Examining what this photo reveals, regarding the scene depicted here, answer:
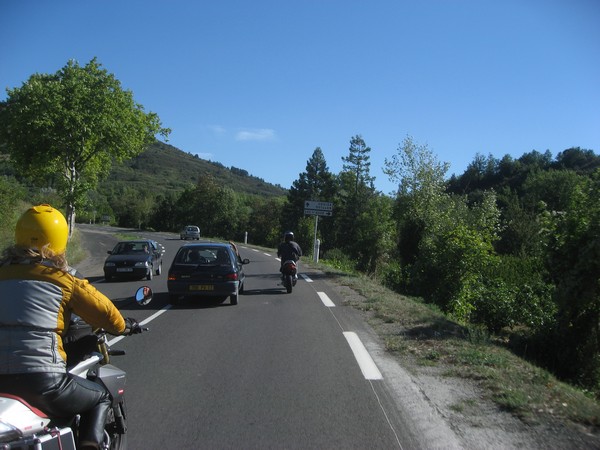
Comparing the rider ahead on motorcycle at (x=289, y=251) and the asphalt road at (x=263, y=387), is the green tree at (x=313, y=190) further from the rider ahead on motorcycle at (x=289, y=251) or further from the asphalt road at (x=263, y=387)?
the asphalt road at (x=263, y=387)

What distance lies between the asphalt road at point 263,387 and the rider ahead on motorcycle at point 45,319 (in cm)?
134

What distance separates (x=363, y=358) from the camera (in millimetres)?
6996

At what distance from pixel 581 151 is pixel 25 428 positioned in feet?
352

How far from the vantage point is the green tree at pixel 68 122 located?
76.9 ft

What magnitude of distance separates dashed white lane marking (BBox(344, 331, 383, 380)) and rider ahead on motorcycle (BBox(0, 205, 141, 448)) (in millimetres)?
3765

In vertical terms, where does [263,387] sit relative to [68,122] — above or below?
below

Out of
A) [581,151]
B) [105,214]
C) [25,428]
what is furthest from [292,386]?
[105,214]

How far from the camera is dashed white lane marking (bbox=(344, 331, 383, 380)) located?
241 inches

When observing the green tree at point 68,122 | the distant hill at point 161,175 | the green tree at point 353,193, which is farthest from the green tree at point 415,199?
the distant hill at point 161,175

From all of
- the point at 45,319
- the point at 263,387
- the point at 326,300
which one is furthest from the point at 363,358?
the point at 326,300

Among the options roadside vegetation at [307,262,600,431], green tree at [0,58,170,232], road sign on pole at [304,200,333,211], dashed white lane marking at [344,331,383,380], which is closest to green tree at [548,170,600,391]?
roadside vegetation at [307,262,600,431]

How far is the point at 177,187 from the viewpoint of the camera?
16225 centimetres

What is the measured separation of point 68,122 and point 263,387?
73.0 ft

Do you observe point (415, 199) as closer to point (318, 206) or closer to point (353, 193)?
point (318, 206)
